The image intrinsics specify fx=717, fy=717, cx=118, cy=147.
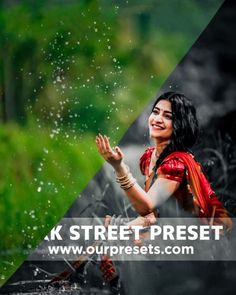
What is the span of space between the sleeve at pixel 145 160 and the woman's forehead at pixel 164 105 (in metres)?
0.22

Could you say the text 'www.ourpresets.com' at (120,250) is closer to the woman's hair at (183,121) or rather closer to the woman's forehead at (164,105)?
the woman's hair at (183,121)

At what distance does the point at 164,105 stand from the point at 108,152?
0.38m

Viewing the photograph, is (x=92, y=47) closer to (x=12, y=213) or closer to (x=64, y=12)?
(x=64, y=12)

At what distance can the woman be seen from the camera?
3748 millimetres

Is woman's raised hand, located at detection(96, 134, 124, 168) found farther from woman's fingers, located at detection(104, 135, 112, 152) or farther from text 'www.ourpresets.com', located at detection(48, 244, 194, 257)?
text 'www.ourpresets.com', located at detection(48, 244, 194, 257)

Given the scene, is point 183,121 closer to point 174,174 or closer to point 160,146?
Result: point 160,146

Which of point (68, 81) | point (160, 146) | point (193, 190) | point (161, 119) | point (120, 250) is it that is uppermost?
point (68, 81)

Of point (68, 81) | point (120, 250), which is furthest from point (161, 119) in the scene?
point (120, 250)

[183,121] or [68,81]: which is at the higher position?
[68,81]

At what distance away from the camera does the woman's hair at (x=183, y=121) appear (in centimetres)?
375

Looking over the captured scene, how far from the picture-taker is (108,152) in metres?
3.76

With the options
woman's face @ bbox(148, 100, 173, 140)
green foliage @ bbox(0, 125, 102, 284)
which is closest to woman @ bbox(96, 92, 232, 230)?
woman's face @ bbox(148, 100, 173, 140)

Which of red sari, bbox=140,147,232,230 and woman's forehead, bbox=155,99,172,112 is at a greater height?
woman's forehead, bbox=155,99,172,112

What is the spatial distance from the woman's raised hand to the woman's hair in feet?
0.98
